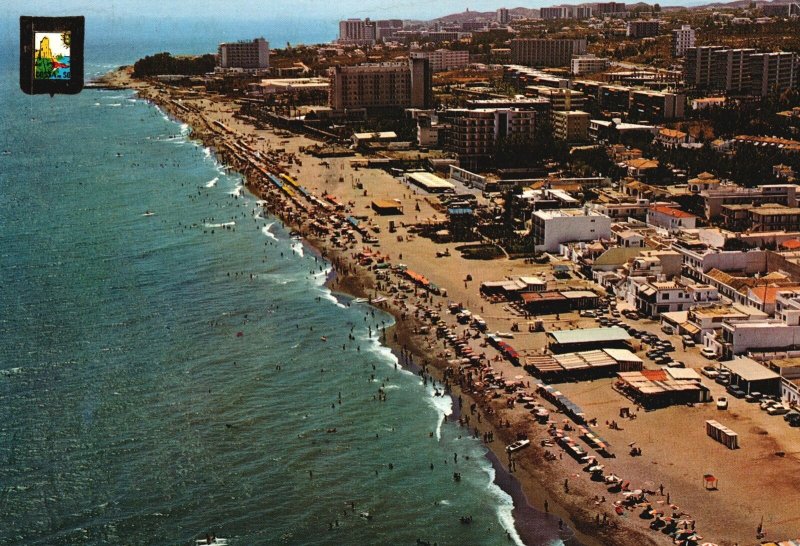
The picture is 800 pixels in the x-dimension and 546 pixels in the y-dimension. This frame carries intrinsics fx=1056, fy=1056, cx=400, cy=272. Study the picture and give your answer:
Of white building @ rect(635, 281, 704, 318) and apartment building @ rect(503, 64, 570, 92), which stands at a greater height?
apartment building @ rect(503, 64, 570, 92)

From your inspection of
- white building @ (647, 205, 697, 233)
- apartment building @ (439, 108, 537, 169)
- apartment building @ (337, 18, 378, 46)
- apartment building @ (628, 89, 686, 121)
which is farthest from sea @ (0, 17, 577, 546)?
apartment building @ (337, 18, 378, 46)

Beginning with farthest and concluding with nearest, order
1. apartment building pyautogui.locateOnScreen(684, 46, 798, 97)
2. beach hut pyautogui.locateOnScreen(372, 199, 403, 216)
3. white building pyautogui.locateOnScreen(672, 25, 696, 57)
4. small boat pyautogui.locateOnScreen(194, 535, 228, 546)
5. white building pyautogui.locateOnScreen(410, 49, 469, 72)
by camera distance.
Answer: white building pyautogui.locateOnScreen(410, 49, 469, 72)
white building pyautogui.locateOnScreen(672, 25, 696, 57)
apartment building pyautogui.locateOnScreen(684, 46, 798, 97)
beach hut pyautogui.locateOnScreen(372, 199, 403, 216)
small boat pyautogui.locateOnScreen(194, 535, 228, 546)

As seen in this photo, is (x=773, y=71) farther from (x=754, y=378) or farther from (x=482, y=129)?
(x=754, y=378)

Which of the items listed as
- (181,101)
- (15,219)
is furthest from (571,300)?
(181,101)

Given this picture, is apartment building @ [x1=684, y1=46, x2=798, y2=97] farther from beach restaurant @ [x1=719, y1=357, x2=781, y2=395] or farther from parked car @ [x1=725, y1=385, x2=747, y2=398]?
parked car @ [x1=725, y1=385, x2=747, y2=398]

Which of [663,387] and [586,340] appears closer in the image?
[663,387]

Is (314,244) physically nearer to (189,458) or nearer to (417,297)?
(417,297)

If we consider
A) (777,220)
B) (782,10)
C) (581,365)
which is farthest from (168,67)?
(581,365)
